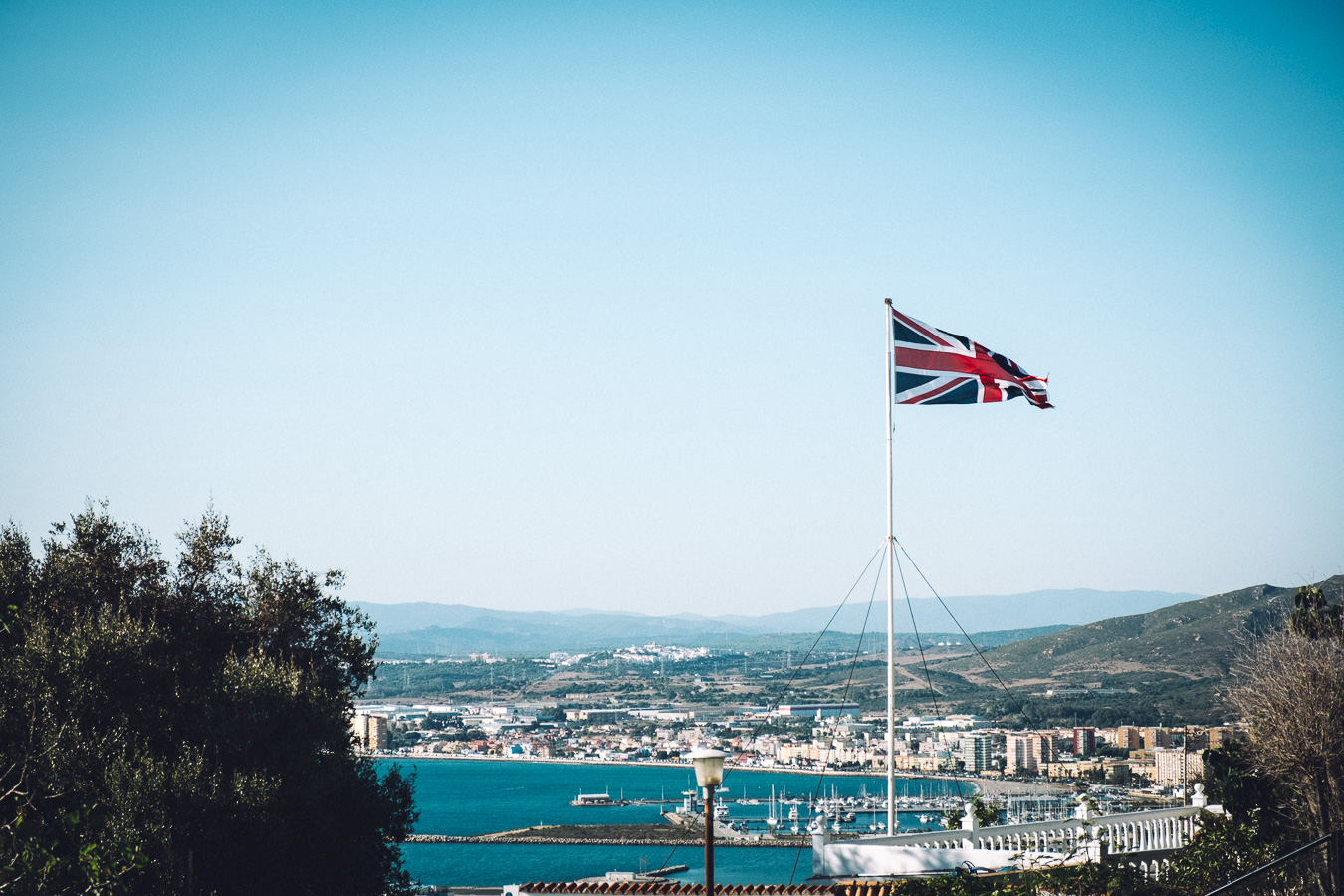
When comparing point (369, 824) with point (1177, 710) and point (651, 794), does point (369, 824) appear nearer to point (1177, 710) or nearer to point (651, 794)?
point (1177, 710)

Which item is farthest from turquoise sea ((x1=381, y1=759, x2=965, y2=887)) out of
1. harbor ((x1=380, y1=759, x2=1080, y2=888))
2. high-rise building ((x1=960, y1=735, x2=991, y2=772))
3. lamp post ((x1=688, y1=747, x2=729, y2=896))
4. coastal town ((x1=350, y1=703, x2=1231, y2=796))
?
lamp post ((x1=688, y1=747, x2=729, y2=896))

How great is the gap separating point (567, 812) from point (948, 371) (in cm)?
9208

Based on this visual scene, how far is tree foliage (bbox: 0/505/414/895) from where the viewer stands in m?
12.2

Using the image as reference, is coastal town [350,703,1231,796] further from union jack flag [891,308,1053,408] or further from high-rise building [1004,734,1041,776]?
union jack flag [891,308,1053,408]

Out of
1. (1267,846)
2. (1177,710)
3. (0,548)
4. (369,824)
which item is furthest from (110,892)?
(1177,710)

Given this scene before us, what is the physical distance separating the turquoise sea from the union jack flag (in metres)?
22.2

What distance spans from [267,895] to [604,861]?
6246cm

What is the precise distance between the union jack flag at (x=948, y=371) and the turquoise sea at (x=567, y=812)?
22.2 metres

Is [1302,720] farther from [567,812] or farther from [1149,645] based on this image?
[567,812]

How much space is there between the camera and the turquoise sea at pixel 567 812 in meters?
66.6

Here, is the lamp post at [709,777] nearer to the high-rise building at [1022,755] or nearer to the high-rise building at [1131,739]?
the high-rise building at [1131,739]

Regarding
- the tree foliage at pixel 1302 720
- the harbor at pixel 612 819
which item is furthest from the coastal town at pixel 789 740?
the tree foliage at pixel 1302 720

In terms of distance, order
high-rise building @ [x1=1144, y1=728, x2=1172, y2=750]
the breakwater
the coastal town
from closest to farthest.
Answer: high-rise building @ [x1=1144, y1=728, x2=1172, y2=750], the coastal town, the breakwater

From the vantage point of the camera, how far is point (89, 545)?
14875mm
